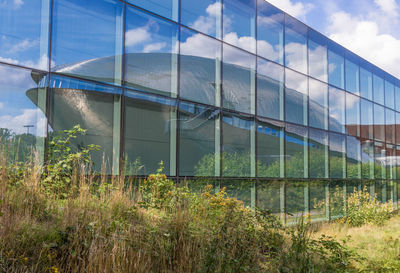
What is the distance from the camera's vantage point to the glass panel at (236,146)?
9.82m

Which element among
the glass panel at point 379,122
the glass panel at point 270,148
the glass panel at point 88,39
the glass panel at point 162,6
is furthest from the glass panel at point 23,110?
the glass panel at point 379,122

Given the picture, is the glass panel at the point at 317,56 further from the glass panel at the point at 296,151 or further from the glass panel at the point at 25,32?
the glass panel at the point at 25,32

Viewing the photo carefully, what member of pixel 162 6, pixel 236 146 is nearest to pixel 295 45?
pixel 236 146

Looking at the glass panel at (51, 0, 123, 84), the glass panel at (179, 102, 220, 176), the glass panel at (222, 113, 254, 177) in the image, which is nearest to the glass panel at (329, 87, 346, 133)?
the glass panel at (222, 113, 254, 177)

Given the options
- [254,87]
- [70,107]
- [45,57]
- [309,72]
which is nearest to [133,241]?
[70,107]

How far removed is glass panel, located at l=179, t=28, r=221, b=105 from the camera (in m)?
9.10

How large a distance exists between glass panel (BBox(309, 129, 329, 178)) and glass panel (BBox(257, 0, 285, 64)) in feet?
9.43

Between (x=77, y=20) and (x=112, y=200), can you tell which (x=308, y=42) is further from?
(x=112, y=200)

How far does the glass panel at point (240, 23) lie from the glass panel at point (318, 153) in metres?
3.90

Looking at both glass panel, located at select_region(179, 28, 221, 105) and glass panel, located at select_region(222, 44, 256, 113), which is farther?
glass panel, located at select_region(222, 44, 256, 113)

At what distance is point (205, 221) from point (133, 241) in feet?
3.71

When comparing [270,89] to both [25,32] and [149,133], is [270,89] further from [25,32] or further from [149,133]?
[25,32]

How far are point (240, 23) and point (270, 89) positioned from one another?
2.08 m

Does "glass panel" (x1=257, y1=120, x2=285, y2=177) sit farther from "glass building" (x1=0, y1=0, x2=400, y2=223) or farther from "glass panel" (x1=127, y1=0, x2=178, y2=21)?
"glass panel" (x1=127, y1=0, x2=178, y2=21)
